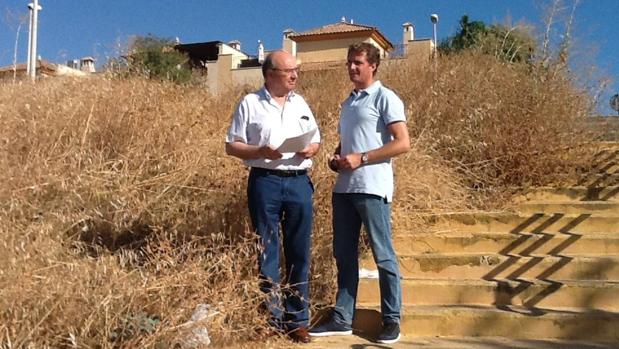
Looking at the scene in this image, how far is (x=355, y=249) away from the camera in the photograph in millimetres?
3811

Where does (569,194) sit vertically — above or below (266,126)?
below

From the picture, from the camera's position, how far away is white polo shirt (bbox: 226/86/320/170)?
366 centimetres

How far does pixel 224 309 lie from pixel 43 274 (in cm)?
97

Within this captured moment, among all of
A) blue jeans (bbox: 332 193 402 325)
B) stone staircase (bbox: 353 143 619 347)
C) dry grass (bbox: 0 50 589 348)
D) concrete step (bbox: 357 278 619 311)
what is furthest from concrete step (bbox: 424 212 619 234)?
blue jeans (bbox: 332 193 402 325)

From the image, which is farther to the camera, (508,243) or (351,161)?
(508,243)

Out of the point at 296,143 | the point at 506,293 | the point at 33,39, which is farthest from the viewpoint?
the point at 33,39

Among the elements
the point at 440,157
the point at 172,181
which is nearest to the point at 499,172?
the point at 440,157

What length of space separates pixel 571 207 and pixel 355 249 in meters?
3.23

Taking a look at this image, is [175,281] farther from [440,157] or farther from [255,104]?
[440,157]

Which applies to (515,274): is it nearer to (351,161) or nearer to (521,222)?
(521,222)

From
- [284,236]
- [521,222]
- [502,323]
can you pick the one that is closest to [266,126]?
[284,236]

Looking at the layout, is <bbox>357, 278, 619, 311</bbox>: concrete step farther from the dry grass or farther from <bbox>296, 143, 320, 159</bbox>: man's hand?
<bbox>296, 143, 320, 159</bbox>: man's hand

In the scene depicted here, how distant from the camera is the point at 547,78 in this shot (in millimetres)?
→ 7508

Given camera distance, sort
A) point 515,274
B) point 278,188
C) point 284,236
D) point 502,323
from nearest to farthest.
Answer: point 278,188
point 284,236
point 502,323
point 515,274
